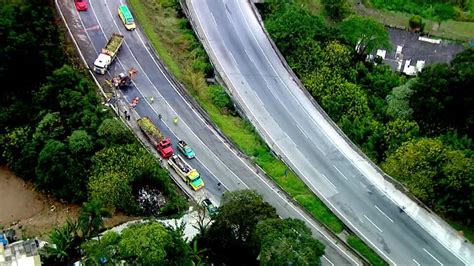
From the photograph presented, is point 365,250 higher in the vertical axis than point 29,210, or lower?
lower

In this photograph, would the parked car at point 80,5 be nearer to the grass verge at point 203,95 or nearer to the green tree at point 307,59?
the grass verge at point 203,95

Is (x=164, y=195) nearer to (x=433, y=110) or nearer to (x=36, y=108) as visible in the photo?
(x=36, y=108)

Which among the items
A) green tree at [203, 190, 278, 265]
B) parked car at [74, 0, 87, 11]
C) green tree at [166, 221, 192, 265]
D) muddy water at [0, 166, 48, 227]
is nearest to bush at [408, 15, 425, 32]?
parked car at [74, 0, 87, 11]

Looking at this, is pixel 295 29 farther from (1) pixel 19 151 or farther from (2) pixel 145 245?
(2) pixel 145 245

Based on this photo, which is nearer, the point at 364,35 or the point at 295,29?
the point at 364,35

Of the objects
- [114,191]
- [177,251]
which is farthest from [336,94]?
[177,251]

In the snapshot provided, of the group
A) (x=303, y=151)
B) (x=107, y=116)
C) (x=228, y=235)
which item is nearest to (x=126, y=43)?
(x=107, y=116)
